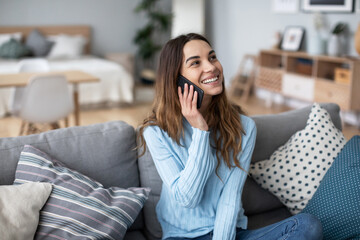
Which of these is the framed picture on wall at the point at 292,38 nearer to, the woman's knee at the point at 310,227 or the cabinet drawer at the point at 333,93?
the cabinet drawer at the point at 333,93

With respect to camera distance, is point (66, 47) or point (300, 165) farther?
point (66, 47)

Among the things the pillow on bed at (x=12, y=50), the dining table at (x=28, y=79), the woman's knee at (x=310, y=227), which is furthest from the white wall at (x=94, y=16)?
the woman's knee at (x=310, y=227)

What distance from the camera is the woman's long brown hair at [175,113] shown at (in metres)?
1.54

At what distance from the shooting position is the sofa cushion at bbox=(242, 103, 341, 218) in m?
1.84

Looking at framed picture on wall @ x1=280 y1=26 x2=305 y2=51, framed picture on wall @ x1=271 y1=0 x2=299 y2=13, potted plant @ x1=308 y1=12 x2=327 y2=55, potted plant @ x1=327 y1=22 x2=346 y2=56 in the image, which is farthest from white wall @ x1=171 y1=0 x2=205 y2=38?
potted plant @ x1=327 y1=22 x2=346 y2=56

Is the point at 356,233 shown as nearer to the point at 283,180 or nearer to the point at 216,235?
the point at 283,180

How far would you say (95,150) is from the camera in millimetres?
1657

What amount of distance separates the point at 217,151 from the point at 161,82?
0.33 m

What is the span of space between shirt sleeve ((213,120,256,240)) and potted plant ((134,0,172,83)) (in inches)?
230

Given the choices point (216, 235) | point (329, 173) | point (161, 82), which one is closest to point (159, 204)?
point (216, 235)

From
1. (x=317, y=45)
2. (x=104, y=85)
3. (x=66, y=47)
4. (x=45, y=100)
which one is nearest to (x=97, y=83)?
(x=104, y=85)

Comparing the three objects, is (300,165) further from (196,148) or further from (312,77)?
(312,77)

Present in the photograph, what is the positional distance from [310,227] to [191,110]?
54 centimetres

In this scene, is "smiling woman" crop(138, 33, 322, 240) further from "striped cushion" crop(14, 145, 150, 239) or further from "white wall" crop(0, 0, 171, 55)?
"white wall" crop(0, 0, 171, 55)
